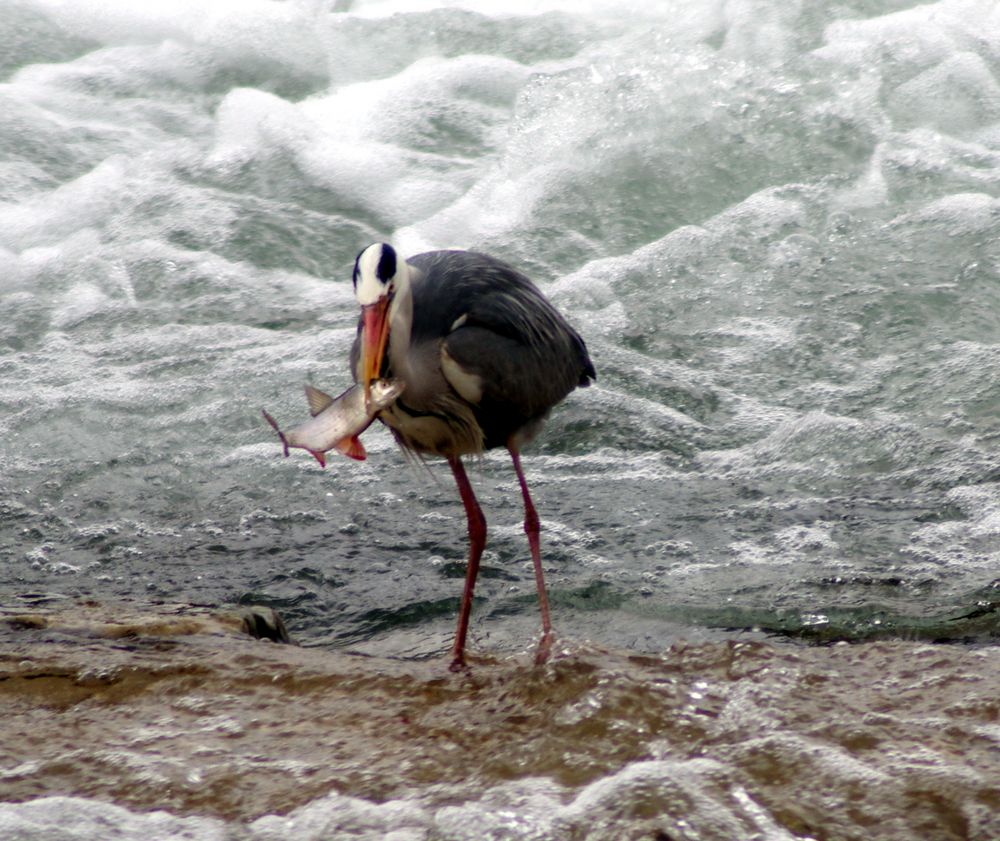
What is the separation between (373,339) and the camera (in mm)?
3604

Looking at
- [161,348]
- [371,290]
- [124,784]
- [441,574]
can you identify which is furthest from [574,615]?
[161,348]

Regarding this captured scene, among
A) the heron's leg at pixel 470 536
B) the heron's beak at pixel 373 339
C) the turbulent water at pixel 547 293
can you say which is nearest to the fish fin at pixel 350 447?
the heron's beak at pixel 373 339

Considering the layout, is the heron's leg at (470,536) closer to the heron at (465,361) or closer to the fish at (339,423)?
the heron at (465,361)

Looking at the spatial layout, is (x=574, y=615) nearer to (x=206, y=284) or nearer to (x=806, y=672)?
(x=806, y=672)

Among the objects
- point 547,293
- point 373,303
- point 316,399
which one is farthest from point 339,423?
point 547,293

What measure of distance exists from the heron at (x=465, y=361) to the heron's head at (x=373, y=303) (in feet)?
0.21

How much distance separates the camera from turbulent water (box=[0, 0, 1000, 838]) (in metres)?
4.72

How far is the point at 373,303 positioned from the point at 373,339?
0.10 metres

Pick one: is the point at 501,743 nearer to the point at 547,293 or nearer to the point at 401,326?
the point at 401,326

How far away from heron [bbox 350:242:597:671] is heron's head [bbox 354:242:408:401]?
65 millimetres

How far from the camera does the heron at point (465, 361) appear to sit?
3980 millimetres

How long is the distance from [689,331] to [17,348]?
3.24 meters

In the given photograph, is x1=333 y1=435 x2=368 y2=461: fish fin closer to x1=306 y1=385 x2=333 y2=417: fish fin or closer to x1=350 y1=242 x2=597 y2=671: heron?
x1=306 y1=385 x2=333 y2=417: fish fin

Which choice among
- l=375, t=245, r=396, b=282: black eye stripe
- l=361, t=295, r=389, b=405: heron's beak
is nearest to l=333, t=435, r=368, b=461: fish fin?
l=361, t=295, r=389, b=405: heron's beak
